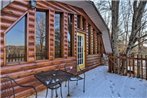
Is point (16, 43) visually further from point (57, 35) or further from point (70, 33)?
point (70, 33)

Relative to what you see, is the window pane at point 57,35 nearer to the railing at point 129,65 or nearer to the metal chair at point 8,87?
the metal chair at point 8,87

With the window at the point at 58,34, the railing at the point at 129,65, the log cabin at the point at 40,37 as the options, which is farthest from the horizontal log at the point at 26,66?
the railing at the point at 129,65

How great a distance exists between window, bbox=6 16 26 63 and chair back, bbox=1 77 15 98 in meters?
0.52

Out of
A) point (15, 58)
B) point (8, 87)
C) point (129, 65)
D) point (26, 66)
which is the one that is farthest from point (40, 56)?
point (129, 65)

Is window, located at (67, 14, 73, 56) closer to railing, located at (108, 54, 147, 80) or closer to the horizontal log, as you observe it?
the horizontal log

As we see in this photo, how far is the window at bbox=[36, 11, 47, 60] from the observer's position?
6.34 m

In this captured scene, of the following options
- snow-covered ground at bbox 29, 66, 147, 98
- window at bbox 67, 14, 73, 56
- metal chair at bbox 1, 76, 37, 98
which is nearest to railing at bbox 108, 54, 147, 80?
snow-covered ground at bbox 29, 66, 147, 98

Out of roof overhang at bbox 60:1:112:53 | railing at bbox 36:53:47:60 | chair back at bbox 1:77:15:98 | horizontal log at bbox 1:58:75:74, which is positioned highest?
roof overhang at bbox 60:1:112:53

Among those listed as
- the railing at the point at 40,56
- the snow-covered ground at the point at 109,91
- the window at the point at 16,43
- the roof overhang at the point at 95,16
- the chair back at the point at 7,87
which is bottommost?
the snow-covered ground at the point at 109,91

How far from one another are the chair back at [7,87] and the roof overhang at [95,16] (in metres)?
4.25

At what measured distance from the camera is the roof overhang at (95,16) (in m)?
8.70

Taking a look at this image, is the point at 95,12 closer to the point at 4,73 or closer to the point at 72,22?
the point at 72,22

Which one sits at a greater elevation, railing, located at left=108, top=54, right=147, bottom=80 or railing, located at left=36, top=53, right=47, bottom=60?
railing, located at left=36, top=53, right=47, bottom=60

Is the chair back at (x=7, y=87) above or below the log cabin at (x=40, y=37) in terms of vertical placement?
below
